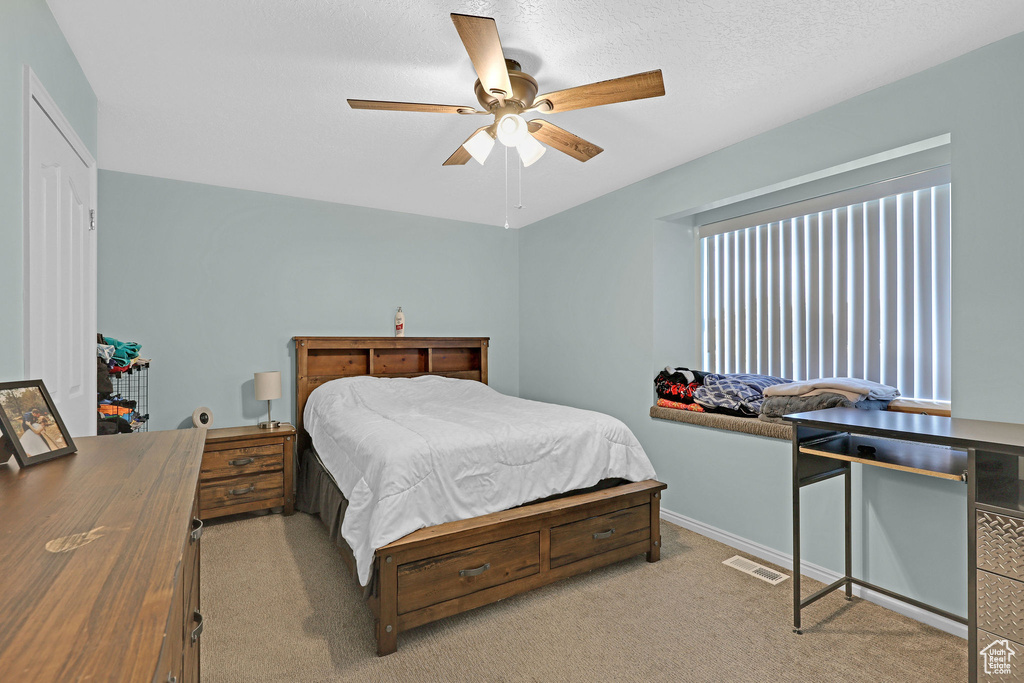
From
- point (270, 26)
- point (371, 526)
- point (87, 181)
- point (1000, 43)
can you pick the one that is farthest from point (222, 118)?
point (1000, 43)

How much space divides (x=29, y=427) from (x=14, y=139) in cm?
89

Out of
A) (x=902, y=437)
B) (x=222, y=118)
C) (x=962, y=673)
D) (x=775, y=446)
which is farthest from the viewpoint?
(x=775, y=446)

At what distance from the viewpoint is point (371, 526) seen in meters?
2.01

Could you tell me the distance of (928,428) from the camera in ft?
5.64

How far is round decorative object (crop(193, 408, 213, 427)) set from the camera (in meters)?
3.49

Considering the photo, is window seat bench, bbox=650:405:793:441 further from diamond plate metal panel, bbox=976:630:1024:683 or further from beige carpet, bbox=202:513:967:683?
diamond plate metal panel, bbox=976:630:1024:683

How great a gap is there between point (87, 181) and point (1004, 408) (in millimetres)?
3982

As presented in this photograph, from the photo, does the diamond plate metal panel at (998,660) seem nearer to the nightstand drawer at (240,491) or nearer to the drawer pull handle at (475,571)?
the drawer pull handle at (475,571)

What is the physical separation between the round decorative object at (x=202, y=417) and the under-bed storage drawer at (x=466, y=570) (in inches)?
91.4

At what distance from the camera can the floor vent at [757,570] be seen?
2.56m

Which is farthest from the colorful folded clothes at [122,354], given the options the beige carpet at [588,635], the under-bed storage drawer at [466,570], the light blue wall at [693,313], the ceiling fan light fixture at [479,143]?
the light blue wall at [693,313]

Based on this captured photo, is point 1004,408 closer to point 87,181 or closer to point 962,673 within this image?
point 962,673

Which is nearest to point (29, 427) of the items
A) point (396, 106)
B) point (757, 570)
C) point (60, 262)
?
point (60, 262)

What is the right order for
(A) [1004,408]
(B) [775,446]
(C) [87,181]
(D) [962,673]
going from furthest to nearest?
(B) [775,446]
(C) [87,181]
(A) [1004,408]
(D) [962,673]
